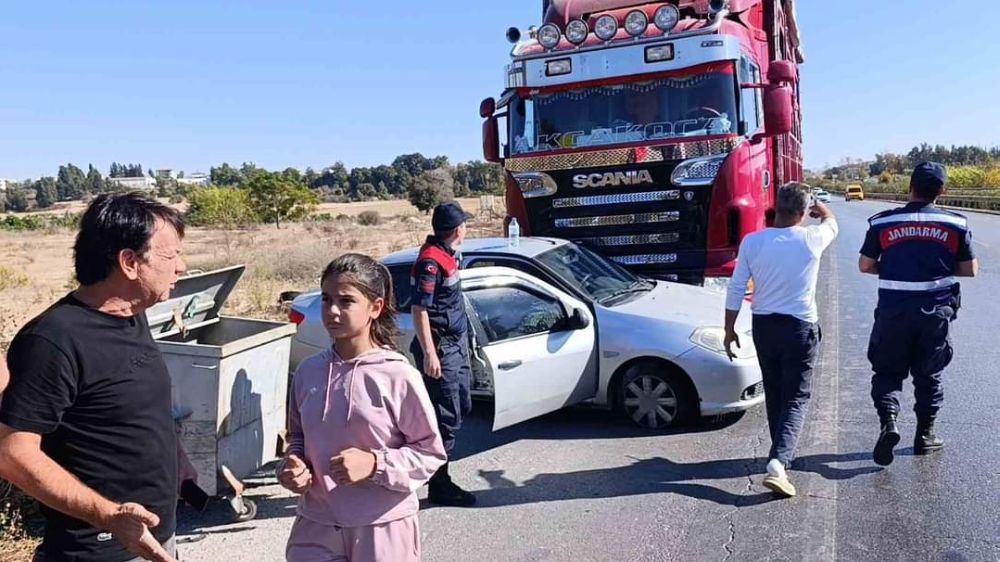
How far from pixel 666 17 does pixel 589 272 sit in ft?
9.91

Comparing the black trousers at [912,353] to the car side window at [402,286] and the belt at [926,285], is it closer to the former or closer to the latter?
the belt at [926,285]

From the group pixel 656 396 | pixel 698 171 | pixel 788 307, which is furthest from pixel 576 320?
pixel 698 171

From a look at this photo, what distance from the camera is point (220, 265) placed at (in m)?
20.6

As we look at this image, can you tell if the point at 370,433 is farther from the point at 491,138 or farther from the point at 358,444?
the point at 491,138

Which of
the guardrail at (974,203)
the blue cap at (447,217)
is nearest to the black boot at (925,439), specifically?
the blue cap at (447,217)

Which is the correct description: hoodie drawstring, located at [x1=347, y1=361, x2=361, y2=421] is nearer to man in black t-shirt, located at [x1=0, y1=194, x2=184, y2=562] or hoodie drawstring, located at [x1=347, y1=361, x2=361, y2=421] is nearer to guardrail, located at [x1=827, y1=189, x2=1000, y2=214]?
man in black t-shirt, located at [x1=0, y1=194, x2=184, y2=562]

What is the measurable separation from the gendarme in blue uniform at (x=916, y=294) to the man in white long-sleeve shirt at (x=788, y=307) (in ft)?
1.56

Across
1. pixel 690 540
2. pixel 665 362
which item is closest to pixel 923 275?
pixel 665 362

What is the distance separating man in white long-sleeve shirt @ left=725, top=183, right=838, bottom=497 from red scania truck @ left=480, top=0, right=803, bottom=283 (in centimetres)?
335

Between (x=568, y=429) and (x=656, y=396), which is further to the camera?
(x=568, y=429)

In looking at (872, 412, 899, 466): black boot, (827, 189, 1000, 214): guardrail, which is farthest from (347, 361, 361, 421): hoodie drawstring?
(827, 189, 1000, 214): guardrail

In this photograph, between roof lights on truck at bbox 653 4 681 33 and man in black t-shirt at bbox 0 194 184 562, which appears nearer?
man in black t-shirt at bbox 0 194 184 562

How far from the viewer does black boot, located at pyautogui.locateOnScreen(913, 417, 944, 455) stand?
4.83m

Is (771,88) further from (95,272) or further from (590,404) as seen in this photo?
(95,272)
